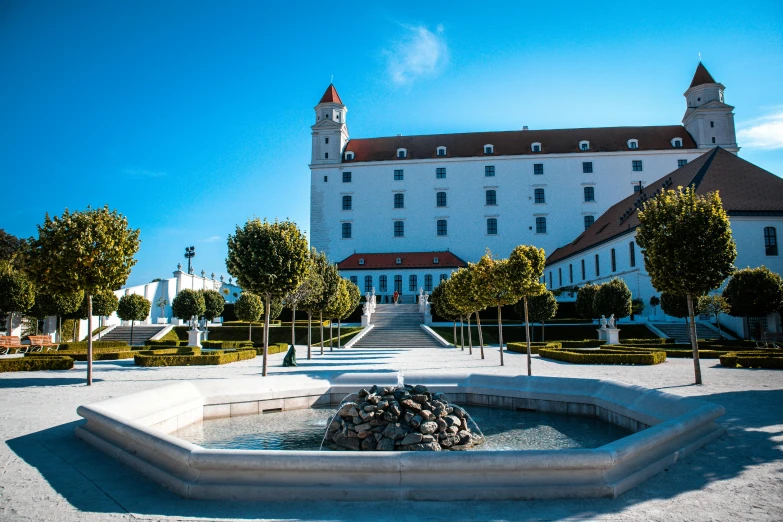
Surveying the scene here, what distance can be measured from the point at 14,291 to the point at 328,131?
4663 centimetres

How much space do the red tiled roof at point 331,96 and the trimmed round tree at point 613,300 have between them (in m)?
47.4

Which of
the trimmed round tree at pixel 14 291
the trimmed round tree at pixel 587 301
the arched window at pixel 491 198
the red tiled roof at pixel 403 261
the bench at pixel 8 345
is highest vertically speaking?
the arched window at pixel 491 198

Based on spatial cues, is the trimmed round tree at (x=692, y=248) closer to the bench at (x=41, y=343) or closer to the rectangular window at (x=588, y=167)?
the bench at (x=41, y=343)

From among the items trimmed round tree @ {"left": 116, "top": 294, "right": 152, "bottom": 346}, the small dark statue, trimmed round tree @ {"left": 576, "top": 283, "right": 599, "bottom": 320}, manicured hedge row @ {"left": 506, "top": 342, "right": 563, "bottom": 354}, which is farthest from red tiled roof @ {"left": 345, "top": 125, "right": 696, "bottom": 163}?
the small dark statue

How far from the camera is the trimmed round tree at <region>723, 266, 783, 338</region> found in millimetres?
27594

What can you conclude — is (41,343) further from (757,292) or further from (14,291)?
(757,292)

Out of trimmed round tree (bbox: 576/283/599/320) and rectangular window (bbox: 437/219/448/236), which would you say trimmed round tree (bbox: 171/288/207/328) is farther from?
rectangular window (bbox: 437/219/448/236)

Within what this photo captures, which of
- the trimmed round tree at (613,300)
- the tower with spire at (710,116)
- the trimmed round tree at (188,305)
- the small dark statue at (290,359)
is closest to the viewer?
the small dark statue at (290,359)

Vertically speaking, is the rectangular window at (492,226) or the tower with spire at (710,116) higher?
the tower with spire at (710,116)

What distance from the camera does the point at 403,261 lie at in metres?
62.1

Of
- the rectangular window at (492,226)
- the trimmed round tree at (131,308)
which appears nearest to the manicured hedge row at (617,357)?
the trimmed round tree at (131,308)

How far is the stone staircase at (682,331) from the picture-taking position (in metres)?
32.3

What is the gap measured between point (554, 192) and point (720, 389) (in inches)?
2282

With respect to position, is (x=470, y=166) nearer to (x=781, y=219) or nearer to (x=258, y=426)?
(x=781, y=219)
